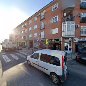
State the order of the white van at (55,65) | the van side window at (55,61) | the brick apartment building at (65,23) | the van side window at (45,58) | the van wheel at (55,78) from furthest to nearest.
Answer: the brick apartment building at (65,23)
the van side window at (45,58)
the van side window at (55,61)
the van wheel at (55,78)
the white van at (55,65)

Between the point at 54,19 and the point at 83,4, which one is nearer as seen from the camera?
the point at 83,4

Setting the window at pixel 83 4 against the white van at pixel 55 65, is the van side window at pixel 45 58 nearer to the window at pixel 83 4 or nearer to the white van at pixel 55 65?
the white van at pixel 55 65

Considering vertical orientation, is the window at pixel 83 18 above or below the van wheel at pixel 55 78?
above

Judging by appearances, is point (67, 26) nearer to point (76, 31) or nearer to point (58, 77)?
point (76, 31)

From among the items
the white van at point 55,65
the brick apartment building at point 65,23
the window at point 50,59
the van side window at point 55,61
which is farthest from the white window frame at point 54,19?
the van side window at point 55,61

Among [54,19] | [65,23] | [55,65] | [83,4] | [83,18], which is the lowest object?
[55,65]

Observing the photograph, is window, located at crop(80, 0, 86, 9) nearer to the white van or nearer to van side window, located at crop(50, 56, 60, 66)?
the white van

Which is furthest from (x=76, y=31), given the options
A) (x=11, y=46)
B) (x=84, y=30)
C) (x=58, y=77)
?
(x=58, y=77)

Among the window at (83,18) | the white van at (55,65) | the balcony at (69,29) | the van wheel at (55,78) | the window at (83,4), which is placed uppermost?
→ the window at (83,4)

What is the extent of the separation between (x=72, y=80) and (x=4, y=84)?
13.3 feet

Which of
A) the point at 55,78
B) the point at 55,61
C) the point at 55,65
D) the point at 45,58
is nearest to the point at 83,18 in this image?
the point at 45,58

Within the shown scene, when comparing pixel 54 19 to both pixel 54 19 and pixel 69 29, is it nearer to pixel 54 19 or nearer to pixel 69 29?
pixel 54 19

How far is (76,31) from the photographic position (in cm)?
2677

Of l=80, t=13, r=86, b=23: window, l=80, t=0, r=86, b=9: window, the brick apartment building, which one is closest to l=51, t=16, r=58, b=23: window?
the brick apartment building
